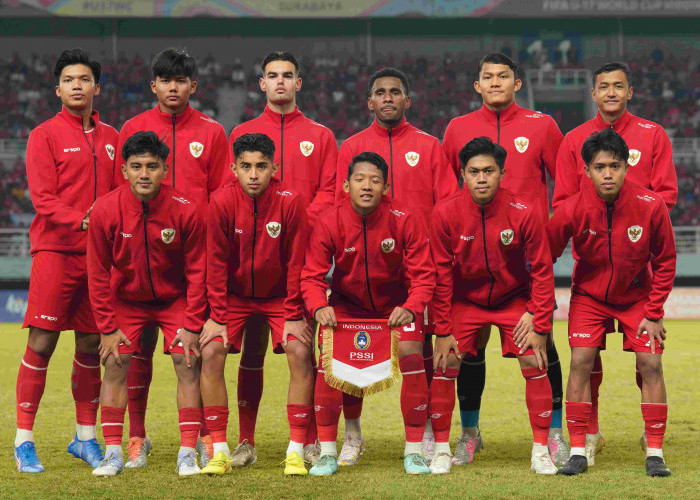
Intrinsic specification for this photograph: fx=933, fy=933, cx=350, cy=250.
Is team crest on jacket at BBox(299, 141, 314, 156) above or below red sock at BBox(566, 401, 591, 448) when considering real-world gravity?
above

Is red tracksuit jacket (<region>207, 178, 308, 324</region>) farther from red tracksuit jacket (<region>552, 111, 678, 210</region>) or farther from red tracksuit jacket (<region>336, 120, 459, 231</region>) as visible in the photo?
red tracksuit jacket (<region>552, 111, 678, 210</region>)

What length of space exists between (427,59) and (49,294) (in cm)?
2298

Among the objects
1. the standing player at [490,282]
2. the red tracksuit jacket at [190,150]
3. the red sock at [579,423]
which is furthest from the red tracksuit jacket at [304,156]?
the red sock at [579,423]

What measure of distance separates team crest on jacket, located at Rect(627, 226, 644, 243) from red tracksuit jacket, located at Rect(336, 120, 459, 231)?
1.07 metres

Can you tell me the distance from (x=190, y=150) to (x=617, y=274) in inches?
103

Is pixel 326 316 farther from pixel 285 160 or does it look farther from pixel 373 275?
pixel 285 160

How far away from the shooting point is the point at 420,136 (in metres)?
5.79

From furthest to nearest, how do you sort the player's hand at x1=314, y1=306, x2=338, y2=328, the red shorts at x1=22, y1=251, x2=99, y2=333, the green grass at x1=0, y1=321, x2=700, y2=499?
the red shorts at x1=22, y1=251, x2=99, y2=333 → the player's hand at x1=314, y1=306, x2=338, y2=328 → the green grass at x1=0, y1=321, x2=700, y2=499

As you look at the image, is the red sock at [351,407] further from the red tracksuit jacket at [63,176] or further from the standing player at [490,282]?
the red tracksuit jacket at [63,176]

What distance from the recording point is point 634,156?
5652 millimetres

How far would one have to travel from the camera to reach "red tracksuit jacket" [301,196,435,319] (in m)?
5.20

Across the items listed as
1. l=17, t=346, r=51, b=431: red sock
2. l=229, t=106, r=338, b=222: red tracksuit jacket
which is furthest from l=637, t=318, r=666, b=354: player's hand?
l=17, t=346, r=51, b=431: red sock

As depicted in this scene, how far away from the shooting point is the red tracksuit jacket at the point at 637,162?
5.58 metres

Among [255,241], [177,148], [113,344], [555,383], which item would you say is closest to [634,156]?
[555,383]
